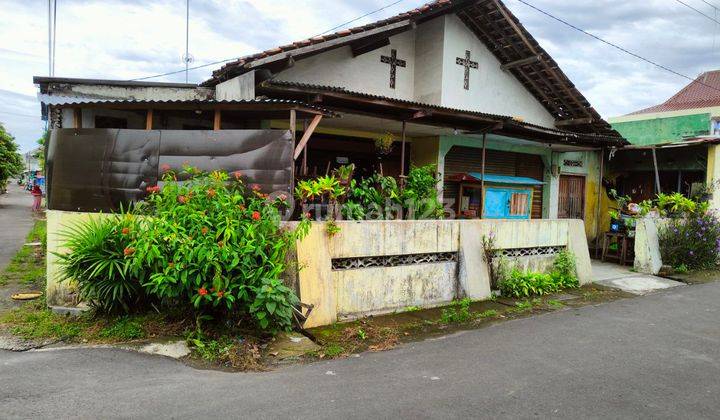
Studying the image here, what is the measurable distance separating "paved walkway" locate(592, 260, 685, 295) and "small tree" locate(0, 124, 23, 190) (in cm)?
2710

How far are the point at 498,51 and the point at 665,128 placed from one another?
8.81 metres

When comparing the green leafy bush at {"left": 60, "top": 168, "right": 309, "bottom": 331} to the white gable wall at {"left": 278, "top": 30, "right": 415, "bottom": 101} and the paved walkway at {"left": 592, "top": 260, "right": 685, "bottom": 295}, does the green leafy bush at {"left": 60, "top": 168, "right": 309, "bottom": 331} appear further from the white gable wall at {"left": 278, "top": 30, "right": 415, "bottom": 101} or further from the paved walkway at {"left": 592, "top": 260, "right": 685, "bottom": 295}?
the paved walkway at {"left": 592, "top": 260, "right": 685, "bottom": 295}

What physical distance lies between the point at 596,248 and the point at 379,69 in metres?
8.01

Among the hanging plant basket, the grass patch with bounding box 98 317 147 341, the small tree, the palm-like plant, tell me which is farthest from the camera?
the small tree

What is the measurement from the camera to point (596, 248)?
13578 millimetres

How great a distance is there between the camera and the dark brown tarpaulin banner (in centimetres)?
624

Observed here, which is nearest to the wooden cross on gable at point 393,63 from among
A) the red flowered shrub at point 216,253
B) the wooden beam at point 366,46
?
the wooden beam at point 366,46

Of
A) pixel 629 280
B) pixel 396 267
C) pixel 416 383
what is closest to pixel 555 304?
pixel 396 267

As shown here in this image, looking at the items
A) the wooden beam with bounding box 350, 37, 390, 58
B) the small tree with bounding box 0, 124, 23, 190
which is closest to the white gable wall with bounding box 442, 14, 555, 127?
the wooden beam with bounding box 350, 37, 390, 58

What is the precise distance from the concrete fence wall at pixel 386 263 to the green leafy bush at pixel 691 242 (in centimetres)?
509

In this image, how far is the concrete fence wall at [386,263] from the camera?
6145 millimetres

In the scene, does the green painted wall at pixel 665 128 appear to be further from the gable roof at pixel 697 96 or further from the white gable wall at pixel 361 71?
the white gable wall at pixel 361 71

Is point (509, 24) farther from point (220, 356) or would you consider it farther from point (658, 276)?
point (220, 356)

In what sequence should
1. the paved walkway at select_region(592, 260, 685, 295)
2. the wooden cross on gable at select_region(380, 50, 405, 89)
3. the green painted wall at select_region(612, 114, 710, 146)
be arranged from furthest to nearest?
the green painted wall at select_region(612, 114, 710, 146), the wooden cross on gable at select_region(380, 50, 405, 89), the paved walkway at select_region(592, 260, 685, 295)
